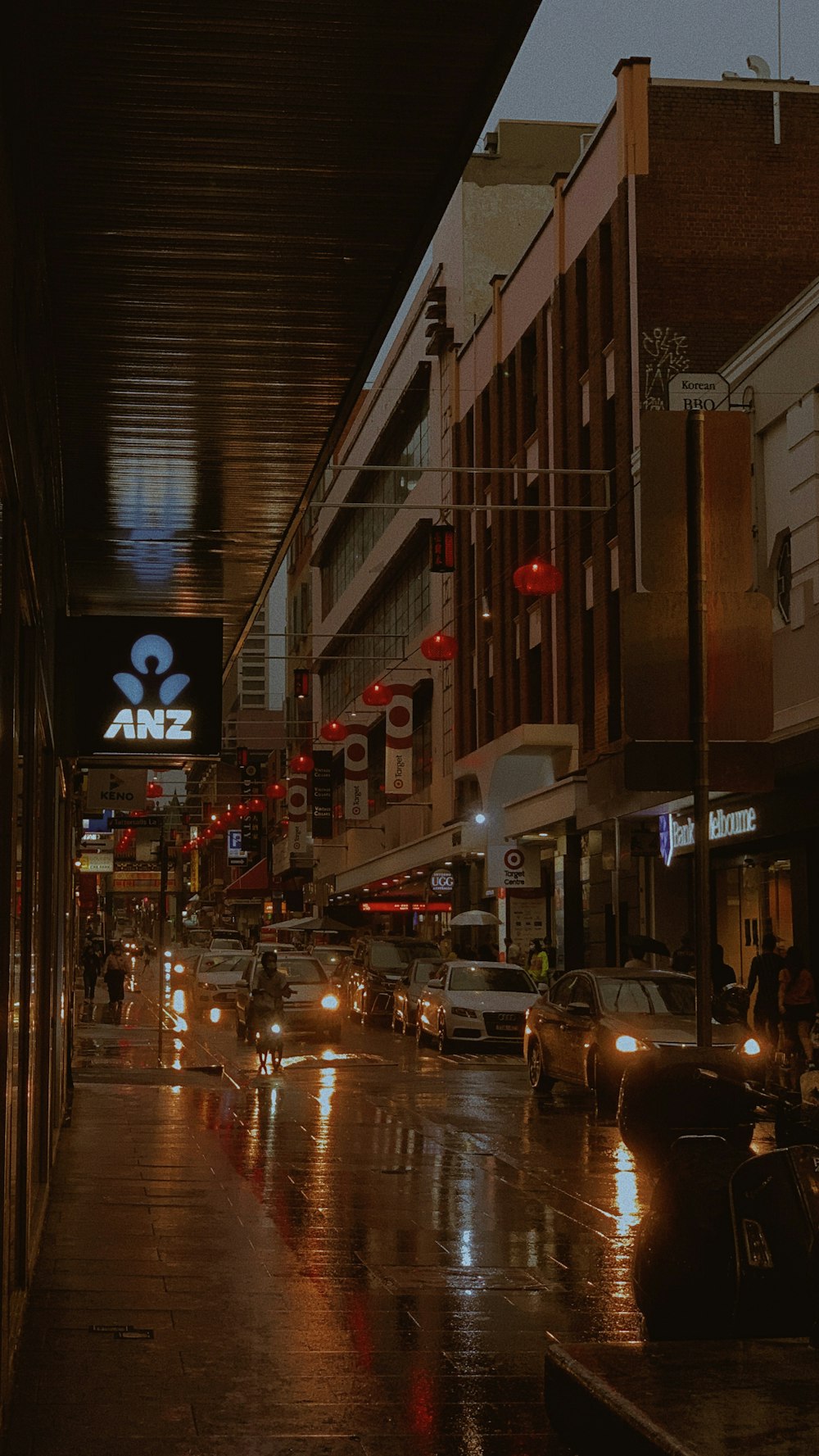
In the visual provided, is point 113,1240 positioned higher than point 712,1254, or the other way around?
point 712,1254

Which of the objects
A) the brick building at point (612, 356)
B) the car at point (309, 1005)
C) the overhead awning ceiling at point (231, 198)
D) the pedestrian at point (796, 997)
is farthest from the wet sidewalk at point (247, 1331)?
the brick building at point (612, 356)

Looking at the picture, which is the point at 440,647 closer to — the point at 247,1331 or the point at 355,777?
the point at 355,777

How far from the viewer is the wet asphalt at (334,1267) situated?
270 inches

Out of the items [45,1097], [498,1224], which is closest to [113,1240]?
[45,1097]

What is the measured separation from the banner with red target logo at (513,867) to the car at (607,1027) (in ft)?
50.0

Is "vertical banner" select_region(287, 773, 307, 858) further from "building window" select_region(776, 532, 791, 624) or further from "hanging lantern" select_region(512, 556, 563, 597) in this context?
"building window" select_region(776, 532, 791, 624)

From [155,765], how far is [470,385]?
130 feet

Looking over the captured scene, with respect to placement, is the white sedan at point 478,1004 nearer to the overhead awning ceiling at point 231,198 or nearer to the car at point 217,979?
the car at point 217,979

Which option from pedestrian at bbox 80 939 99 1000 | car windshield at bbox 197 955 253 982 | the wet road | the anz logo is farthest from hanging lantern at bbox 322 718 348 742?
the anz logo

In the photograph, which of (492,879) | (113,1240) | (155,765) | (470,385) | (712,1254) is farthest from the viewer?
(470,385)

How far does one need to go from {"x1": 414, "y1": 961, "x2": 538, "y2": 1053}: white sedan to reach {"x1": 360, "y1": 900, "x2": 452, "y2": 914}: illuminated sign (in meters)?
22.8

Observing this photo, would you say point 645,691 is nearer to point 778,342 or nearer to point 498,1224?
point 498,1224

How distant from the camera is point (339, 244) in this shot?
7.46 m

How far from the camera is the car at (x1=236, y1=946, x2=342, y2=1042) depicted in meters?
33.7
